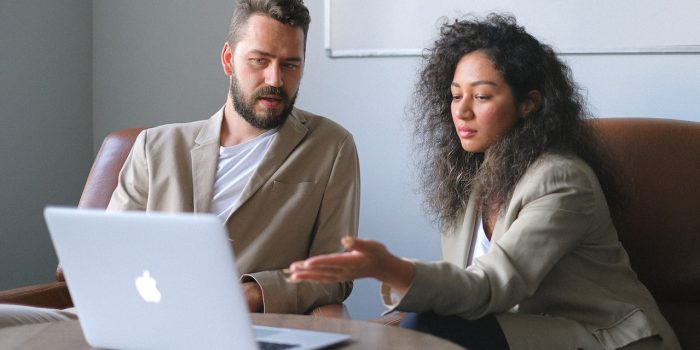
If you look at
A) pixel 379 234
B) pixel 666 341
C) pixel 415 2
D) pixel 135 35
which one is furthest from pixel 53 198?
pixel 666 341

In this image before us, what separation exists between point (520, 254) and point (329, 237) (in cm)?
58

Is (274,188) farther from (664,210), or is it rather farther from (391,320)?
(664,210)

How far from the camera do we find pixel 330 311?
7.04ft

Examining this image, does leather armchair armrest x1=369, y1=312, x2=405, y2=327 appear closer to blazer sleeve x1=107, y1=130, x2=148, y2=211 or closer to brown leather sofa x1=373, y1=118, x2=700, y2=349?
brown leather sofa x1=373, y1=118, x2=700, y2=349

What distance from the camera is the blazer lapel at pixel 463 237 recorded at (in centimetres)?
219

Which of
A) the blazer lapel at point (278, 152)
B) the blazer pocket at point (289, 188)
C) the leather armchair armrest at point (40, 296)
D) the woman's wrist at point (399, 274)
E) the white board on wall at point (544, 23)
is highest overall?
the white board on wall at point (544, 23)

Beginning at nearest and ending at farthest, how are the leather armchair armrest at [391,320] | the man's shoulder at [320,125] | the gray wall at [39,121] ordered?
the leather armchair armrest at [391,320] < the man's shoulder at [320,125] < the gray wall at [39,121]

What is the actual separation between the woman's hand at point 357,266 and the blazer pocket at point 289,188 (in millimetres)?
702

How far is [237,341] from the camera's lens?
1349mm

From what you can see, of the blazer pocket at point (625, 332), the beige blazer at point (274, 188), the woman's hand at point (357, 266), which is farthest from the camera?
the beige blazer at point (274, 188)

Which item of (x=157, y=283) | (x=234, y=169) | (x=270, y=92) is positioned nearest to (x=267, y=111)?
(x=270, y=92)

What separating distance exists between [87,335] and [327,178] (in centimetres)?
94

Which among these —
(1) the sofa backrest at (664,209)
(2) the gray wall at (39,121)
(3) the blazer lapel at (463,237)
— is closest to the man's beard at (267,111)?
(3) the blazer lapel at (463,237)

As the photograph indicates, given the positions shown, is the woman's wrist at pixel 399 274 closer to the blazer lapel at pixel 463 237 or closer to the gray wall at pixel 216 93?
the blazer lapel at pixel 463 237
